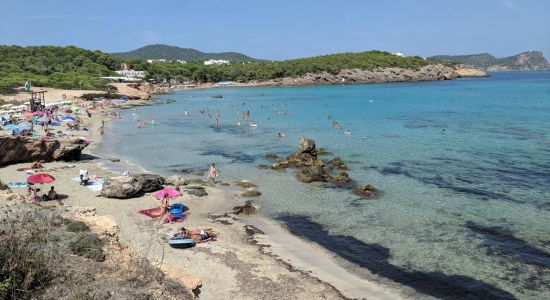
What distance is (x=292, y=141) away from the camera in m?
45.0

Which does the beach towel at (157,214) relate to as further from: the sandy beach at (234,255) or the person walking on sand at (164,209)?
the sandy beach at (234,255)

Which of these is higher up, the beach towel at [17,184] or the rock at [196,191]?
the beach towel at [17,184]

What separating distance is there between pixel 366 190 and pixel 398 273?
32.5 feet

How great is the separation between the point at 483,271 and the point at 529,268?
1.78 metres

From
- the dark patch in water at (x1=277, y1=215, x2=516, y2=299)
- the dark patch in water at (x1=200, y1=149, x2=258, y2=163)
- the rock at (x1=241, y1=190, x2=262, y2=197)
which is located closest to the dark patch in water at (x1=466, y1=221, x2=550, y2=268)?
the dark patch in water at (x1=277, y1=215, x2=516, y2=299)

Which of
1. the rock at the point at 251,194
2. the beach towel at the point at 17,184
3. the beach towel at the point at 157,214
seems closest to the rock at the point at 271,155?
the rock at the point at 251,194

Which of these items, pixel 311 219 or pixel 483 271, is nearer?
pixel 483 271

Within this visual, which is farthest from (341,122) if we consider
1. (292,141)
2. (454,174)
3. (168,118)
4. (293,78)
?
(293,78)

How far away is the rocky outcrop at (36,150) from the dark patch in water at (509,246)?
2707 centimetres

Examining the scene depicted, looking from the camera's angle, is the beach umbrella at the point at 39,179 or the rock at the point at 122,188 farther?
the rock at the point at 122,188

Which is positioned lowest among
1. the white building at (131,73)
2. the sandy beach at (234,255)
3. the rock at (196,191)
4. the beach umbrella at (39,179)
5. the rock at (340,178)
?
the sandy beach at (234,255)

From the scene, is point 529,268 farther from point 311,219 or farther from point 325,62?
point 325,62

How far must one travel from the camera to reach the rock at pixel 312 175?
27.7m

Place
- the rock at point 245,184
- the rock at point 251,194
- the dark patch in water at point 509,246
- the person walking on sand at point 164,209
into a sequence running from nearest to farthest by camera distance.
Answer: the dark patch in water at point 509,246, the person walking on sand at point 164,209, the rock at point 251,194, the rock at point 245,184
